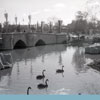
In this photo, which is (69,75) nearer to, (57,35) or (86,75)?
A: (86,75)

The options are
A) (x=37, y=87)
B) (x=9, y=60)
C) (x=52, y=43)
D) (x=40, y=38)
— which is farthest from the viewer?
(x=52, y=43)

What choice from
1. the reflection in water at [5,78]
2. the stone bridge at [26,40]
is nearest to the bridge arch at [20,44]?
the stone bridge at [26,40]

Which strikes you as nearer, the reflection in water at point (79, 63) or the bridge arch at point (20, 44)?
the reflection in water at point (79, 63)

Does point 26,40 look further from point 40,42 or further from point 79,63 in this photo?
point 79,63

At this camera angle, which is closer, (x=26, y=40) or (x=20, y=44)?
(x=26, y=40)

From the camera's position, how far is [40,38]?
39.9m

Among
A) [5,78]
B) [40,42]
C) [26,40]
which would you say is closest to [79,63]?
[5,78]

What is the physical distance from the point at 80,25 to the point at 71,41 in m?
6.25

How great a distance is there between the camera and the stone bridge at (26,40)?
30562mm

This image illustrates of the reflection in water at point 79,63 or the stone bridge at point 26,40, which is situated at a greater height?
the stone bridge at point 26,40

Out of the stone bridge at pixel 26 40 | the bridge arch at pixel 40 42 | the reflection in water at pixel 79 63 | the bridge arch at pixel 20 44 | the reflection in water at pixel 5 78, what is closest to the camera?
the reflection in water at pixel 5 78

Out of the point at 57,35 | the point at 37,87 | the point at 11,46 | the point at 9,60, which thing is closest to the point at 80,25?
the point at 57,35

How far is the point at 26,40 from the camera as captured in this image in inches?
1410

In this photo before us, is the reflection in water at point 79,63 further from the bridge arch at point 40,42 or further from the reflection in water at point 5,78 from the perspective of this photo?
the bridge arch at point 40,42
